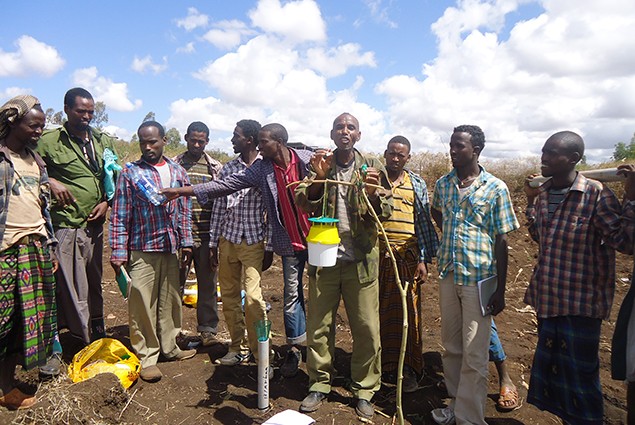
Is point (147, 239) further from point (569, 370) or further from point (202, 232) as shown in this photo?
point (569, 370)

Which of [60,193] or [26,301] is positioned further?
[60,193]

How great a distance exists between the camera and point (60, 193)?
370 centimetres

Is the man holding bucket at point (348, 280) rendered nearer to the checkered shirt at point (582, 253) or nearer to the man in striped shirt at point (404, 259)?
the man in striped shirt at point (404, 259)

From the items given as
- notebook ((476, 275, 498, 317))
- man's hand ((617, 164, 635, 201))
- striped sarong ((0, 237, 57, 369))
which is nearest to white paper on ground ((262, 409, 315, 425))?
notebook ((476, 275, 498, 317))

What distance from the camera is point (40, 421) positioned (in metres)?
3.07

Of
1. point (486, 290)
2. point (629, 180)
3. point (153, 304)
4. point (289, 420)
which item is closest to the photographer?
point (629, 180)

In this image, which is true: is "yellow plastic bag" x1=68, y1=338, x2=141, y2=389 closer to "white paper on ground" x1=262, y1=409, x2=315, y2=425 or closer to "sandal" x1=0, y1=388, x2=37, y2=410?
"sandal" x1=0, y1=388, x2=37, y2=410

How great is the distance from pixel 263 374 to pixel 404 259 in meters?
1.52

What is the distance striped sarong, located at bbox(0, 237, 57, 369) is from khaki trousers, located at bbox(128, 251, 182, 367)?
Answer: 0.67 meters

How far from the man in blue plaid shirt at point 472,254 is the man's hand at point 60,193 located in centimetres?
318

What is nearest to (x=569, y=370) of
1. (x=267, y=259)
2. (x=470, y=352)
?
(x=470, y=352)

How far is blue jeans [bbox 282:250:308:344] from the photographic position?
153 inches

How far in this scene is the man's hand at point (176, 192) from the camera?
374 centimetres

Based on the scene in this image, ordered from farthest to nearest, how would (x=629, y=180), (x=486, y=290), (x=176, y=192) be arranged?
(x=176, y=192)
(x=486, y=290)
(x=629, y=180)
